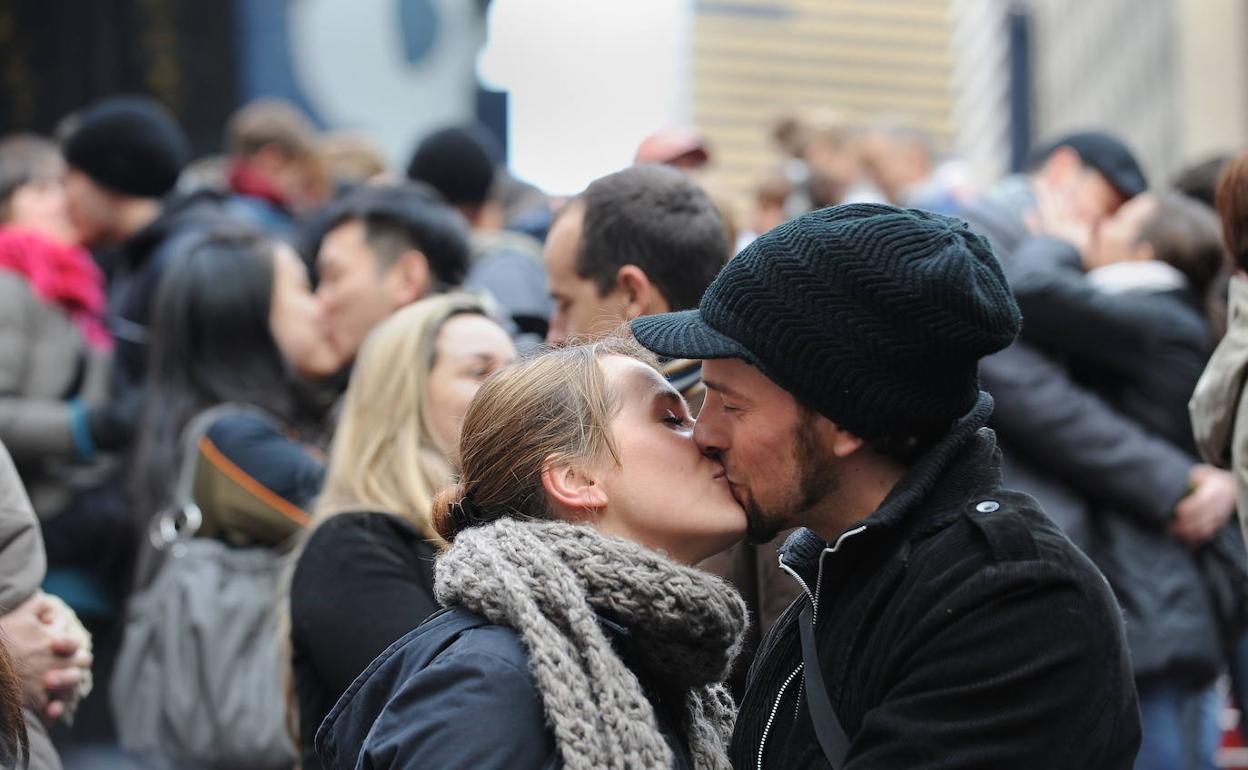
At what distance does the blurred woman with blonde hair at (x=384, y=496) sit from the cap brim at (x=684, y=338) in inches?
32.4

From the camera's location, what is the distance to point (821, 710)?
236cm

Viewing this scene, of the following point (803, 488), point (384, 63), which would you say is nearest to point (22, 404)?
point (803, 488)

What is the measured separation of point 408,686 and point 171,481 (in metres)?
2.79

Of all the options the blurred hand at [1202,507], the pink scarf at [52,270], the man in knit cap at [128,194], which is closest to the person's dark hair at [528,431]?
the blurred hand at [1202,507]

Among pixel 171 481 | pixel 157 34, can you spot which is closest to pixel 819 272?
pixel 171 481

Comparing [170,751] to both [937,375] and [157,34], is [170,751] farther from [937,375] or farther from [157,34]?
[157,34]

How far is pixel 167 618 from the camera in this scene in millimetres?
4395

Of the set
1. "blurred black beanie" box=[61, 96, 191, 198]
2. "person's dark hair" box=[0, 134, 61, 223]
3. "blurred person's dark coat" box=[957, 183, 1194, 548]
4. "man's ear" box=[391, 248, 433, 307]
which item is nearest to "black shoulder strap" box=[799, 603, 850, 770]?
"blurred person's dark coat" box=[957, 183, 1194, 548]

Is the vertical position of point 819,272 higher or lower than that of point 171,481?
higher

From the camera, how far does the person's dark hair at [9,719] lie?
2.26m

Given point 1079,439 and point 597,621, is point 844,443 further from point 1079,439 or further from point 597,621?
point 1079,439

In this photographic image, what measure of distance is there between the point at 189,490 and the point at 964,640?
2814 mm

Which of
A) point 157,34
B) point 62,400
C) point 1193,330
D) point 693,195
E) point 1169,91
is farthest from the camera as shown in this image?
point 1169,91

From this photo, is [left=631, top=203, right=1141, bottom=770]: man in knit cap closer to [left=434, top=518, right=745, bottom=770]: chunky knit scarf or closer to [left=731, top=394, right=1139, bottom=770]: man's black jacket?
[left=731, top=394, right=1139, bottom=770]: man's black jacket
